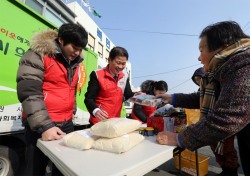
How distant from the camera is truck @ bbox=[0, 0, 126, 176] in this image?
229cm

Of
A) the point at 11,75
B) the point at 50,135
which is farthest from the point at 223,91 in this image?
the point at 11,75

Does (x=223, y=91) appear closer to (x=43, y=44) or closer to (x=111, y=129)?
(x=111, y=129)

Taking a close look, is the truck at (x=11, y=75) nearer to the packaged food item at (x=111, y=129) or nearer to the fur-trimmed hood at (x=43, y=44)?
the fur-trimmed hood at (x=43, y=44)

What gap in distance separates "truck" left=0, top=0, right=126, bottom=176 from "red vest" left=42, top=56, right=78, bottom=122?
119 centimetres

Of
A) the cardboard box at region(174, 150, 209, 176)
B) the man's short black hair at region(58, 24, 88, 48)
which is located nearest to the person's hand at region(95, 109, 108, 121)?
the man's short black hair at region(58, 24, 88, 48)

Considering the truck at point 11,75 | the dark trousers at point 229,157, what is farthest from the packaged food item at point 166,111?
the truck at point 11,75

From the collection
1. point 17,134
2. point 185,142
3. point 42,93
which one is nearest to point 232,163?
point 185,142

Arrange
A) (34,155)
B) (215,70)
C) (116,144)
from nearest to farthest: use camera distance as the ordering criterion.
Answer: (116,144), (215,70), (34,155)

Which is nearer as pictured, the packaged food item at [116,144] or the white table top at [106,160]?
the white table top at [106,160]

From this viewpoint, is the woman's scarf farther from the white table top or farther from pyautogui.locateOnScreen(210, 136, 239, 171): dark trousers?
pyautogui.locateOnScreen(210, 136, 239, 171): dark trousers

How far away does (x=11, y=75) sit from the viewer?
2406mm

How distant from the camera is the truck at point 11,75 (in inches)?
90.0

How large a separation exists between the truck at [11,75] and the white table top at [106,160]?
Answer: 5.14ft

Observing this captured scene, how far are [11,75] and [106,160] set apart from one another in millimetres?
2153
